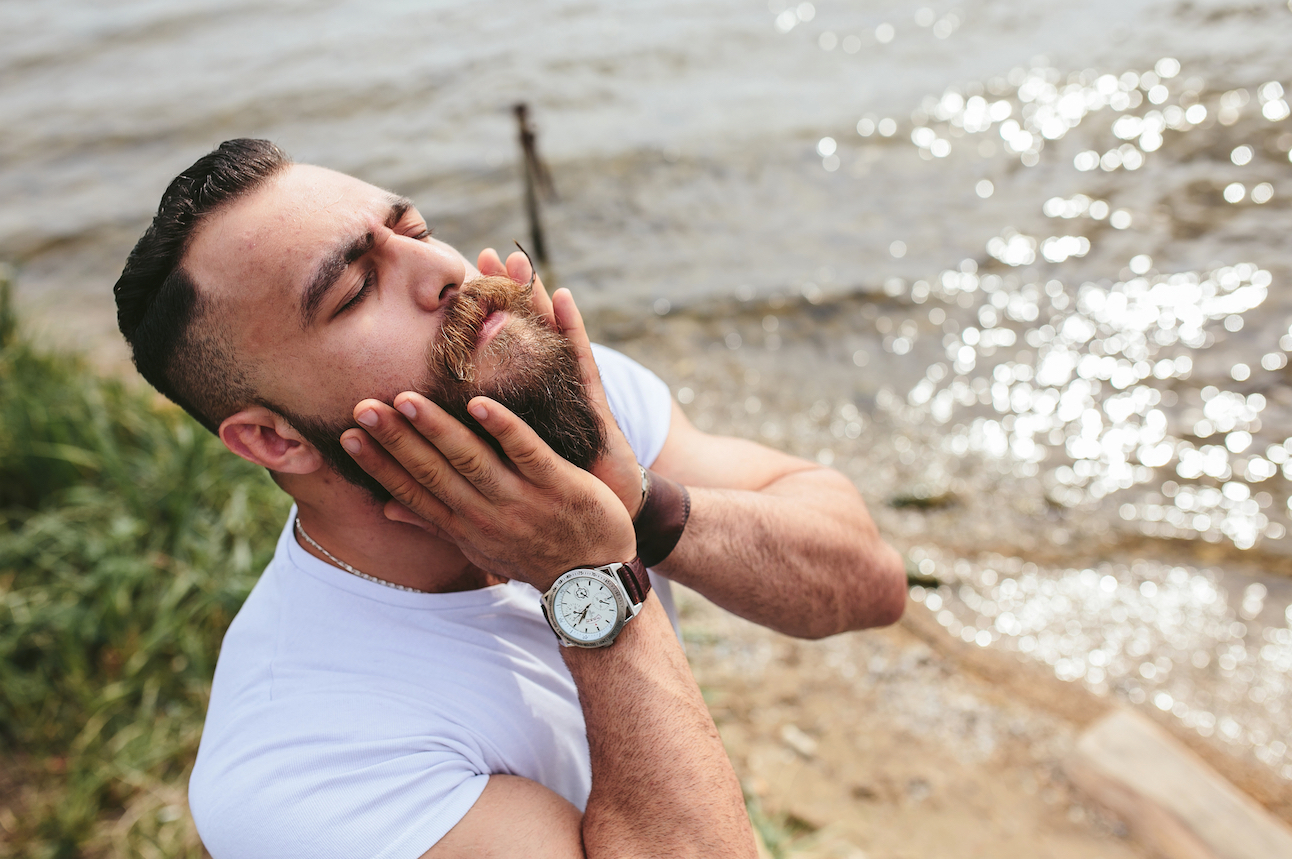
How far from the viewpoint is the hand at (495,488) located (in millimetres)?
1944

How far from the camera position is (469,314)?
2271 millimetres

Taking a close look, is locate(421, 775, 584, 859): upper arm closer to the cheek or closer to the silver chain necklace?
the silver chain necklace

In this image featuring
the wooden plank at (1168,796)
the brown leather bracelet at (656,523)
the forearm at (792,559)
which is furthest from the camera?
the wooden plank at (1168,796)

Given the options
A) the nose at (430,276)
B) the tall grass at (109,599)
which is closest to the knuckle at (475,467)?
the nose at (430,276)

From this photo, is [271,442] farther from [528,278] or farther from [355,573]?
[528,278]

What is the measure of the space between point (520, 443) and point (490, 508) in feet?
0.55

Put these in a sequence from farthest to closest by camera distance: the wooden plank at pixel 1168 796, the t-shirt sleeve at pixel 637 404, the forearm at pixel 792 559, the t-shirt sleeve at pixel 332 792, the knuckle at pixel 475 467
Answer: the wooden plank at pixel 1168 796
the t-shirt sleeve at pixel 637 404
the forearm at pixel 792 559
the knuckle at pixel 475 467
the t-shirt sleeve at pixel 332 792

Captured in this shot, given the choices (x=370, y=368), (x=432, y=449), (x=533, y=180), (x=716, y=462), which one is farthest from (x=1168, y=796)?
(x=533, y=180)

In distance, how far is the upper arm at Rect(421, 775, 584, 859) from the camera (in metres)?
1.86

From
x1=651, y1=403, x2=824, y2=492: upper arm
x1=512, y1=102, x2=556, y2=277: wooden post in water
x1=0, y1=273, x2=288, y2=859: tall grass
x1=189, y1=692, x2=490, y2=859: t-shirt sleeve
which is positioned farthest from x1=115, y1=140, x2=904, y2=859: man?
x1=512, y1=102, x2=556, y2=277: wooden post in water

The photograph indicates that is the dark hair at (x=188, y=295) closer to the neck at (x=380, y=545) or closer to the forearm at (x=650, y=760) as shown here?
the neck at (x=380, y=545)

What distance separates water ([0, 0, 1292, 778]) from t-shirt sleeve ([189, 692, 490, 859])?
391 centimetres

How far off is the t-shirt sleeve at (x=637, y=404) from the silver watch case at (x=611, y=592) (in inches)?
26.2

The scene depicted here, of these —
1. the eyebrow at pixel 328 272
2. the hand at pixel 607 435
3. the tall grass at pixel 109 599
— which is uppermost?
the eyebrow at pixel 328 272
